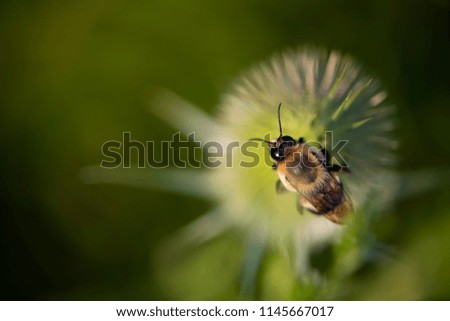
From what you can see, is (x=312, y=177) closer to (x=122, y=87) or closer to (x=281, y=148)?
(x=281, y=148)

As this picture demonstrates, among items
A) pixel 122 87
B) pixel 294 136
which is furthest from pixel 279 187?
pixel 122 87

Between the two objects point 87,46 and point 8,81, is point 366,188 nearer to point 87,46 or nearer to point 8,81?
point 87,46

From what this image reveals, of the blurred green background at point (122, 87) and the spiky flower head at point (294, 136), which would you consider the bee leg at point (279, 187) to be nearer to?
the spiky flower head at point (294, 136)

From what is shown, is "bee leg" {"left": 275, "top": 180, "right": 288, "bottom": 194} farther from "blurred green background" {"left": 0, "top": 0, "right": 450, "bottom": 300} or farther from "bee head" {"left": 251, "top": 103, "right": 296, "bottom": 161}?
"blurred green background" {"left": 0, "top": 0, "right": 450, "bottom": 300}

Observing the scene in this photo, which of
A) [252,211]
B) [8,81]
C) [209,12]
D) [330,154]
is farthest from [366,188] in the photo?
[8,81]

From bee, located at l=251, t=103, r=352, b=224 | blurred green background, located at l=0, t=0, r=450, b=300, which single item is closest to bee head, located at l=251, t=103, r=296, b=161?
bee, located at l=251, t=103, r=352, b=224

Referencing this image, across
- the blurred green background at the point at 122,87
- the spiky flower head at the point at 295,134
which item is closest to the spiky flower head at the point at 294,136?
the spiky flower head at the point at 295,134
